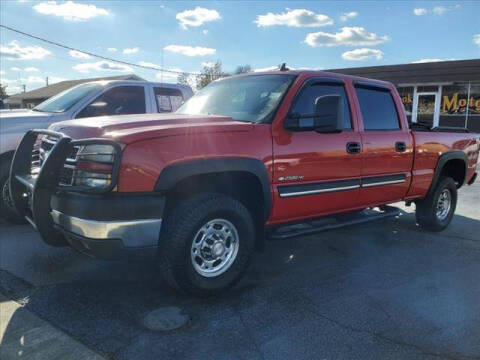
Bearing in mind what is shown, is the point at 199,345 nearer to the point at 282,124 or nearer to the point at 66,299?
the point at 66,299

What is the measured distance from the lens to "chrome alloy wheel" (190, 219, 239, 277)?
3395 millimetres

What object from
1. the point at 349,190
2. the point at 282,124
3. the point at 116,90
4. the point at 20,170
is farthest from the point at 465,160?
the point at 20,170

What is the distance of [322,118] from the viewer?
374 cm

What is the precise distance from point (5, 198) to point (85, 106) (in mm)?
1695

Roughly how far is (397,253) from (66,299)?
3.52 meters

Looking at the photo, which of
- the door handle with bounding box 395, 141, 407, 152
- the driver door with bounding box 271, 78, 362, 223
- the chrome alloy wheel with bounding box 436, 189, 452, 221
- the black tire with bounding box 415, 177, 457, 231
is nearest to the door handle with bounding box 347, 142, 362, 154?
the driver door with bounding box 271, 78, 362, 223

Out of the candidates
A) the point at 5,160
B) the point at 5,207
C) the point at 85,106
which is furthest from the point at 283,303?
the point at 85,106

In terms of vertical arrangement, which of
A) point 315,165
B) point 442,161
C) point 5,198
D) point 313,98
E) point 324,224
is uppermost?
point 313,98

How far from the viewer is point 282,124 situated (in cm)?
371

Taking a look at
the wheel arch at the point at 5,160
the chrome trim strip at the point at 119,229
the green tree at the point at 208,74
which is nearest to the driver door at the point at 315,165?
the chrome trim strip at the point at 119,229

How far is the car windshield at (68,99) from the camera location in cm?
610

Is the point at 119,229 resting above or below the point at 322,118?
below

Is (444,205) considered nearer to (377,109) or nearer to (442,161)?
(442,161)

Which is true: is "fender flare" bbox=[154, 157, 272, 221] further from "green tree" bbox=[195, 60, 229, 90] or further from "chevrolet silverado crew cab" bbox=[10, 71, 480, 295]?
"green tree" bbox=[195, 60, 229, 90]
